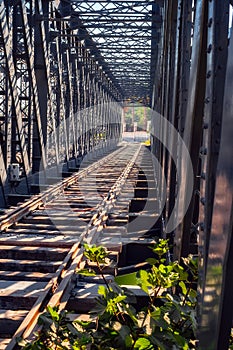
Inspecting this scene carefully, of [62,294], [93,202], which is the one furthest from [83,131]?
[62,294]

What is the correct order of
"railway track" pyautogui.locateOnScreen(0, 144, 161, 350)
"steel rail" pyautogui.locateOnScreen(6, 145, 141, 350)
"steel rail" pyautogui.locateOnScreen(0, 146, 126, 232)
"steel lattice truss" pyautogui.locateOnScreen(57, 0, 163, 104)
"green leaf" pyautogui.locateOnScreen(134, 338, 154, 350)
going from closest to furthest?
"green leaf" pyautogui.locateOnScreen(134, 338, 154, 350), "steel rail" pyautogui.locateOnScreen(6, 145, 141, 350), "railway track" pyautogui.locateOnScreen(0, 144, 161, 350), "steel rail" pyautogui.locateOnScreen(0, 146, 126, 232), "steel lattice truss" pyautogui.locateOnScreen(57, 0, 163, 104)

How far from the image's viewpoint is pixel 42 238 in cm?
659

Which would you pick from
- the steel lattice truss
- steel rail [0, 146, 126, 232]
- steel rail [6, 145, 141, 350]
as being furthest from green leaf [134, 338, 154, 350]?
the steel lattice truss

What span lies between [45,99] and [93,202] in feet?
17.2

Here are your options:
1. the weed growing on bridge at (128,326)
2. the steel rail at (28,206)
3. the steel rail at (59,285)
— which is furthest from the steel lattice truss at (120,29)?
the weed growing on bridge at (128,326)

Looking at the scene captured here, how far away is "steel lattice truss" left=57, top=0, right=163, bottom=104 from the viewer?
1756 centimetres

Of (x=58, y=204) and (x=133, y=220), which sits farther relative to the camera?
(x=58, y=204)

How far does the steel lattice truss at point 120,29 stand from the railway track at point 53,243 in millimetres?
6438

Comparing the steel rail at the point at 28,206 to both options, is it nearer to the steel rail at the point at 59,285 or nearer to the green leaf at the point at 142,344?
the steel rail at the point at 59,285

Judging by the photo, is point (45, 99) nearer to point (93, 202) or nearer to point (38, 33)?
point (38, 33)

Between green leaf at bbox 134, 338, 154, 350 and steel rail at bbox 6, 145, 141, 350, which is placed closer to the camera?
green leaf at bbox 134, 338, 154, 350

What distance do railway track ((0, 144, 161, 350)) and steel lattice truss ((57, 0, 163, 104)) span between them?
21.1 feet

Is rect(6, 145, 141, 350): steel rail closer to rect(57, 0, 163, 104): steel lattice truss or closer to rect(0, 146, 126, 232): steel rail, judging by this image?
rect(0, 146, 126, 232): steel rail

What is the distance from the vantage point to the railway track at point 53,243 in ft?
13.7
